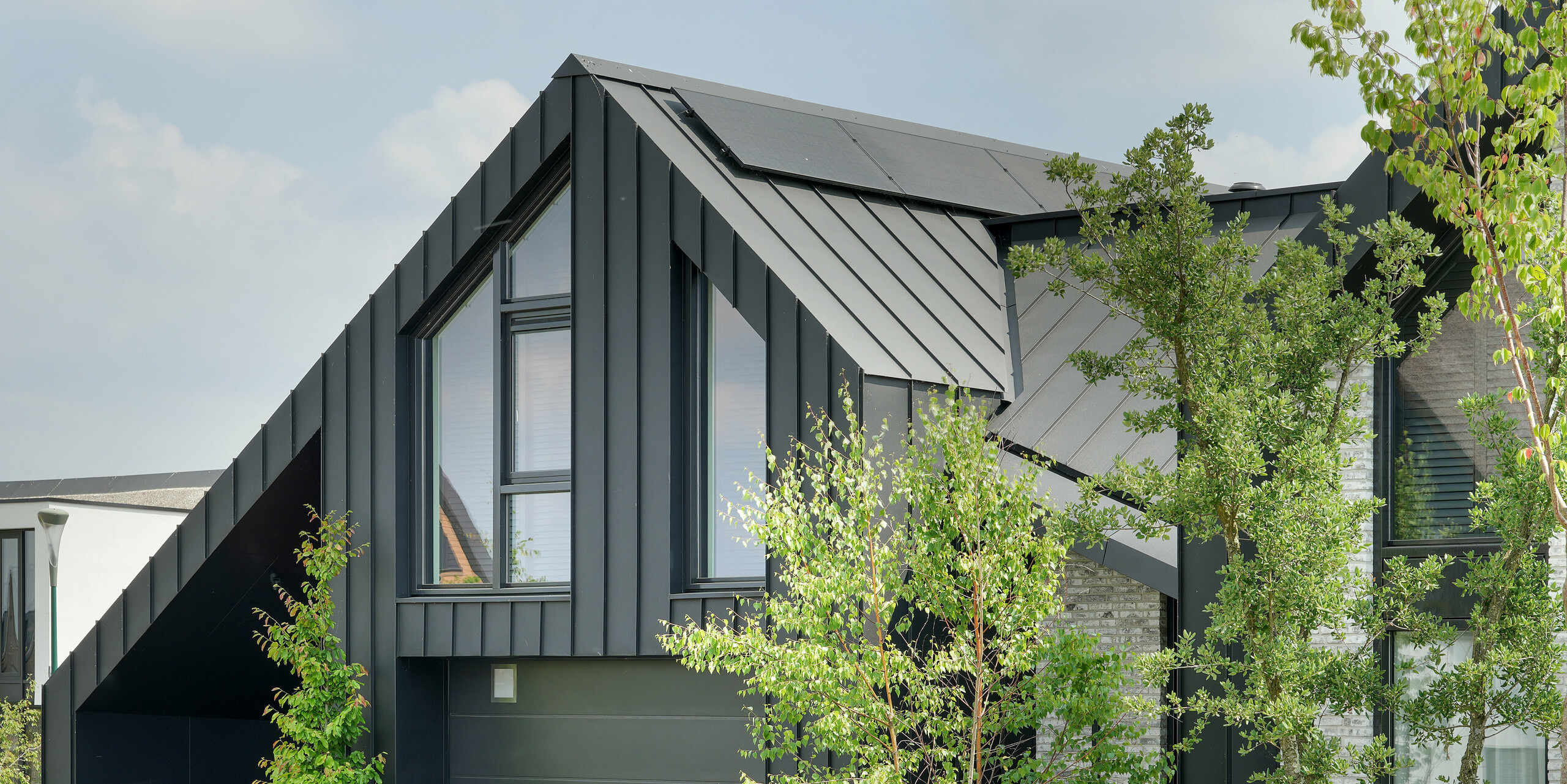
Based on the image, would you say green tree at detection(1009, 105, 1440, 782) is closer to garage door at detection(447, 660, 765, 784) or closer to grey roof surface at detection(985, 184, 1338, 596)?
grey roof surface at detection(985, 184, 1338, 596)

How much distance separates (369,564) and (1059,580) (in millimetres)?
6407

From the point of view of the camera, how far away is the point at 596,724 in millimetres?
11688

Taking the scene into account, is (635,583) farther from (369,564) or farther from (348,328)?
(348,328)

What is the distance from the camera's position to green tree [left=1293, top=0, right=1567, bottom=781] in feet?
18.5

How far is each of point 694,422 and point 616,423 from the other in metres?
0.60

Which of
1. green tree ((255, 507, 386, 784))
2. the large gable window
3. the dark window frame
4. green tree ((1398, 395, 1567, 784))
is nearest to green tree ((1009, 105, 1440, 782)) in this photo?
green tree ((1398, 395, 1567, 784))

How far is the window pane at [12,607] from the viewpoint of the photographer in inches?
828

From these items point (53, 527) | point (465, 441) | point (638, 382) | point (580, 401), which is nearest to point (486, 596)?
point (465, 441)

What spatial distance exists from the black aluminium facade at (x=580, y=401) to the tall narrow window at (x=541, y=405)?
0.96 feet

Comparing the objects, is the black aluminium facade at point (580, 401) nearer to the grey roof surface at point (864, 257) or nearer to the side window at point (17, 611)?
the grey roof surface at point (864, 257)

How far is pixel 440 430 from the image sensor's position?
12.4m

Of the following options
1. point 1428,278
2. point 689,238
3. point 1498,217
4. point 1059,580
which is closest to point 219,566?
point 689,238

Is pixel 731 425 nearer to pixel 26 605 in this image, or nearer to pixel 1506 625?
pixel 1506 625

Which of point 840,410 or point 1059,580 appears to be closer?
point 1059,580
